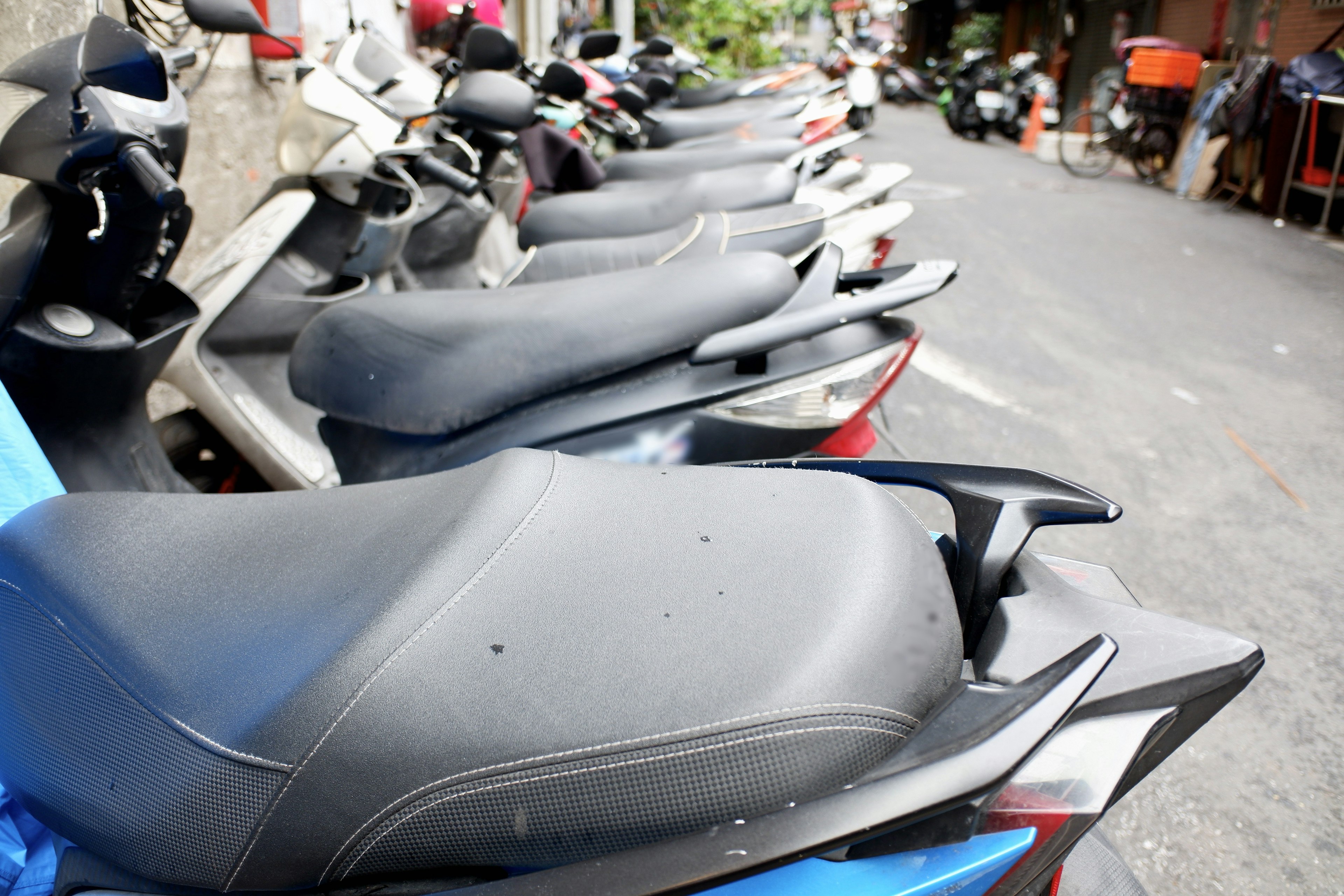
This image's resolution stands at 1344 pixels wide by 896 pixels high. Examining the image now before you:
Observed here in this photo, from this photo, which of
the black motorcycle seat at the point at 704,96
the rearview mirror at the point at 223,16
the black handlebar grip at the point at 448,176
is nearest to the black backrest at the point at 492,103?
the black handlebar grip at the point at 448,176

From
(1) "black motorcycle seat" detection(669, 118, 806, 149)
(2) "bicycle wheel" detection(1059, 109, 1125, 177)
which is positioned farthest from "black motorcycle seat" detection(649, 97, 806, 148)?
(2) "bicycle wheel" detection(1059, 109, 1125, 177)

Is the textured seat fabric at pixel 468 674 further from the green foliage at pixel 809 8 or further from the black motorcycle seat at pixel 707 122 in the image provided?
the green foliage at pixel 809 8

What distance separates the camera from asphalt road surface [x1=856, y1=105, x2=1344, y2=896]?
1799 mm

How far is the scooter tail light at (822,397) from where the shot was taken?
1.68 meters

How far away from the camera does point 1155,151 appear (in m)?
9.54

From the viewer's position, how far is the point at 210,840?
0.79 metres

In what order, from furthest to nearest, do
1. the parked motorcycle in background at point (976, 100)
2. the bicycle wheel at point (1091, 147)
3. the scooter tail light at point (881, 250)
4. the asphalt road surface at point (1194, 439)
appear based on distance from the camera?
the parked motorcycle in background at point (976, 100) < the bicycle wheel at point (1091, 147) < the scooter tail light at point (881, 250) < the asphalt road surface at point (1194, 439)

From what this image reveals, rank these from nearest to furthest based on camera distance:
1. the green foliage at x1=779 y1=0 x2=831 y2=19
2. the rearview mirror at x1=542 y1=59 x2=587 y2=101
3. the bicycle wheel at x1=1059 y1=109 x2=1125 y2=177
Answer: the rearview mirror at x1=542 y1=59 x2=587 y2=101
the bicycle wheel at x1=1059 y1=109 x2=1125 y2=177
the green foliage at x1=779 y1=0 x2=831 y2=19

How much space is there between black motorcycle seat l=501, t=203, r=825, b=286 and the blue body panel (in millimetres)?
1742

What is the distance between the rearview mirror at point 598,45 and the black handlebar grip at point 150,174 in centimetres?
289

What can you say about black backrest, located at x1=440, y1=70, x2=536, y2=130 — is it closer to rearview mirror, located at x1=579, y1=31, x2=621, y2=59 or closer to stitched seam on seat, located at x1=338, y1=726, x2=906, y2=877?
rearview mirror, located at x1=579, y1=31, x2=621, y2=59

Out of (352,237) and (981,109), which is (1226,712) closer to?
(352,237)

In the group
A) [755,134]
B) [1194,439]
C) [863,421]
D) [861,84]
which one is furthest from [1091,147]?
[863,421]

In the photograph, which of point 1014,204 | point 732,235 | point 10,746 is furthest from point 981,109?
point 10,746
